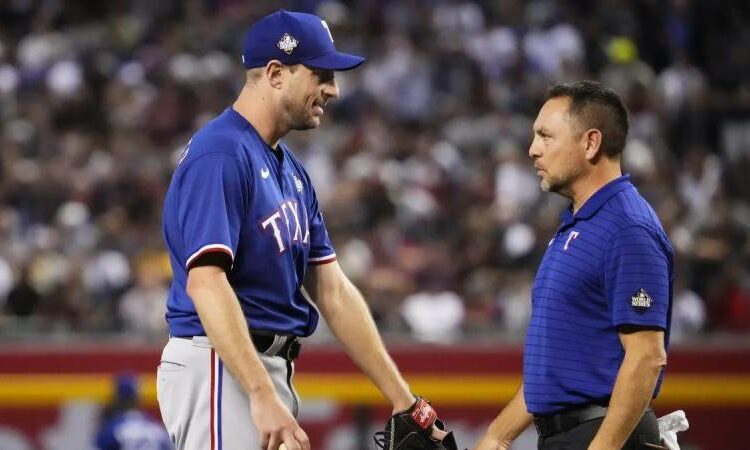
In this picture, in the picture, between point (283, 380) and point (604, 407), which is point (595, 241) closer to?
point (604, 407)

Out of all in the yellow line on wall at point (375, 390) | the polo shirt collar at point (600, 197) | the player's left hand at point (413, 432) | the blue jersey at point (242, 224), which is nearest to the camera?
the blue jersey at point (242, 224)

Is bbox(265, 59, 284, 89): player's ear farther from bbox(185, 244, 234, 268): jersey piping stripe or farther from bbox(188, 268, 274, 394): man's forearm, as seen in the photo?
bbox(188, 268, 274, 394): man's forearm

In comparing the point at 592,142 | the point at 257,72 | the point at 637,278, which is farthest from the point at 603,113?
the point at 257,72

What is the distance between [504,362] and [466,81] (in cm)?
462

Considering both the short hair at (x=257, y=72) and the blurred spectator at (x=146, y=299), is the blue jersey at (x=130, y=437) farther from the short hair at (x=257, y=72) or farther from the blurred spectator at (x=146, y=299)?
the short hair at (x=257, y=72)

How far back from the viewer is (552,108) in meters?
5.11

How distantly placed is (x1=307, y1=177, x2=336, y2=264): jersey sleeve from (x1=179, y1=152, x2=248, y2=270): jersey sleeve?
61cm

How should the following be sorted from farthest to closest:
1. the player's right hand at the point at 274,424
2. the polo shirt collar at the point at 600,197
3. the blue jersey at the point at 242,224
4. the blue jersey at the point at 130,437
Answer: the blue jersey at the point at 130,437 < the polo shirt collar at the point at 600,197 < the blue jersey at the point at 242,224 < the player's right hand at the point at 274,424

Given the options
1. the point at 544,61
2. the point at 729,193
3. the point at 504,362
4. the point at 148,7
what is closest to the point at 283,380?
the point at 504,362

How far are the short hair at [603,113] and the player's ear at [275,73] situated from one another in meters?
1.06

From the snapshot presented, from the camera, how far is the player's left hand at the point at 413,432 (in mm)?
5391

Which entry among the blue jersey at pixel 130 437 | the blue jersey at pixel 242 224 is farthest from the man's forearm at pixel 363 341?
the blue jersey at pixel 130 437

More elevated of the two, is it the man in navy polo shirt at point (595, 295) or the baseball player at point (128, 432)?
the man in navy polo shirt at point (595, 295)

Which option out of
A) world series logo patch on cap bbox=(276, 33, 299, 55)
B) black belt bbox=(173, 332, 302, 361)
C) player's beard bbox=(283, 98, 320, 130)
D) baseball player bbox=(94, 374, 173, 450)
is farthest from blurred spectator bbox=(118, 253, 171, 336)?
world series logo patch on cap bbox=(276, 33, 299, 55)
